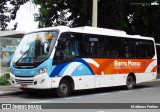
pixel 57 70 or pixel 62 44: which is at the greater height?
pixel 62 44

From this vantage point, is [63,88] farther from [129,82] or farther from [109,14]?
[109,14]

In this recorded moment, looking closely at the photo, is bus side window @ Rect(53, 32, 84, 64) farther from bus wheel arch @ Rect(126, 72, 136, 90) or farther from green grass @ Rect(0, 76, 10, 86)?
green grass @ Rect(0, 76, 10, 86)

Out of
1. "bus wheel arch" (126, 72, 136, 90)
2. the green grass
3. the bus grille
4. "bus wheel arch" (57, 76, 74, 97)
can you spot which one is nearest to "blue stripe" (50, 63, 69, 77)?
"bus wheel arch" (57, 76, 74, 97)

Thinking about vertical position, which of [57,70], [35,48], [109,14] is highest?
[109,14]

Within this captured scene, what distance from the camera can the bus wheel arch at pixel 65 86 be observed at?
1691 cm

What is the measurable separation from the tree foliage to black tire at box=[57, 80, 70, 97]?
42.4ft

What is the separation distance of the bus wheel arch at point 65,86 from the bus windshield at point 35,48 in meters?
1.51

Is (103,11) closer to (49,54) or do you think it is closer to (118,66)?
(118,66)

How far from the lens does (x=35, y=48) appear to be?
16.8m

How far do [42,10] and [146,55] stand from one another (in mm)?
12061

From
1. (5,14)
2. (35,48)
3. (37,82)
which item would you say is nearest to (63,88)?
(37,82)

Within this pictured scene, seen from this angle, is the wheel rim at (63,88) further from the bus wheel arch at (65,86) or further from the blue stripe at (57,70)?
the blue stripe at (57,70)

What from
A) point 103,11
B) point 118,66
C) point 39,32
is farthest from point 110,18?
point 39,32

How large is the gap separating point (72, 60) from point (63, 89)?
1373 millimetres
